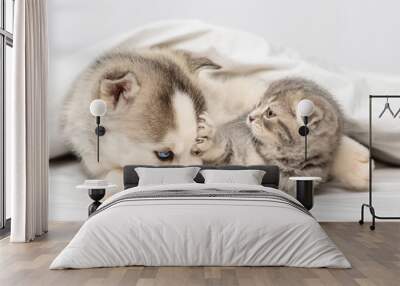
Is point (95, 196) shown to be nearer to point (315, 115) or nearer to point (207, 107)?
point (207, 107)

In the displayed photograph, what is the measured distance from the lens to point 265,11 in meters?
8.08

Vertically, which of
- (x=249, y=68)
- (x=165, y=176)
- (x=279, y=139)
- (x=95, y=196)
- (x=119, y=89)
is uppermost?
(x=249, y=68)

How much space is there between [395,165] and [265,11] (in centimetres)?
261

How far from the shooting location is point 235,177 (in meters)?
7.08

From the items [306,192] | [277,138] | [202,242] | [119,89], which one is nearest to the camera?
[202,242]

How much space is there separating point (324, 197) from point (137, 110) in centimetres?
267

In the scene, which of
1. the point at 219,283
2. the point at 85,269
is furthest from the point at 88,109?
the point at 219,283

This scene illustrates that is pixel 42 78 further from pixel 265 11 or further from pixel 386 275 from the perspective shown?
pixel 386 275

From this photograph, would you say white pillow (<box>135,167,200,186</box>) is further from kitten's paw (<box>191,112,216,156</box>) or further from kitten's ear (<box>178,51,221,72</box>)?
kitten's ear (<box>178,51,221,72</box>)

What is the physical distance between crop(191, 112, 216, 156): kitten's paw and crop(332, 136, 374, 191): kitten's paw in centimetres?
163

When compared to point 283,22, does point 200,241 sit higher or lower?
lower

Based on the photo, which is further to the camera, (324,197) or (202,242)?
(324,197)

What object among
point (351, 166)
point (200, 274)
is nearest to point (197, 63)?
point (351, 166)

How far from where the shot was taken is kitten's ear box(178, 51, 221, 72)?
8.09 meters
